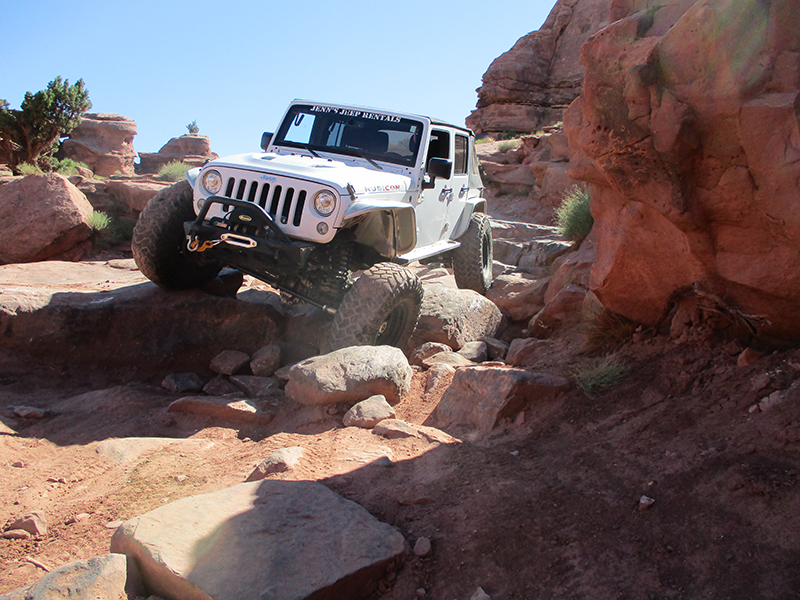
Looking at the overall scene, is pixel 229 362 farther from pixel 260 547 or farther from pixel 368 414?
pixel 260 547

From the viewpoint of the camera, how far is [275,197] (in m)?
4.68

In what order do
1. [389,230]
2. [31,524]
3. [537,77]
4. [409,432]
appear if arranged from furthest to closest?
[537,77] < [389,230] < [409,432] < [31,524]

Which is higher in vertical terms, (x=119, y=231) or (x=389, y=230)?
(x=389, y=230)

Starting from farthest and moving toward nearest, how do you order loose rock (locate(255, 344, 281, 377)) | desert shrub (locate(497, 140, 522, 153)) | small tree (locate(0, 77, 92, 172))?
desert shrub (locate(497, 140, 522, 153)) < small tree (locate(0, 77, 92, 172)) < loose rock (locate(255, 344, 281, 377))

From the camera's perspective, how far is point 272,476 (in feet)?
10.1

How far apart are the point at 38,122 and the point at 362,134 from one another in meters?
20.6

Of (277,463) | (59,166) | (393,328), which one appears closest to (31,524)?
(277,463)

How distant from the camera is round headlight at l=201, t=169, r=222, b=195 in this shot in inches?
190

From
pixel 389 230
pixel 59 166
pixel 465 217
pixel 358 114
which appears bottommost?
pixel 389 230

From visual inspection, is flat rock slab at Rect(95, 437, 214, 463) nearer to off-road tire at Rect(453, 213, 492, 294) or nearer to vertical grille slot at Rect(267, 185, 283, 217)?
vertical grille slot at Rect(267, 185, 283, 217)

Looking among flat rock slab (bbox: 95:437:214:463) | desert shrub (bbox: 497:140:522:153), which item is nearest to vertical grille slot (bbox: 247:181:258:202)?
flat rock slab (bbox: 95:437:214:463)

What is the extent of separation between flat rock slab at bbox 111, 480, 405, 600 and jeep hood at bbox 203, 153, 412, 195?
104 inches

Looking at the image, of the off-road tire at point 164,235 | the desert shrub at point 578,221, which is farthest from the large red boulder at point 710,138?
the desert shrub at point 578,221

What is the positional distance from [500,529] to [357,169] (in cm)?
372
